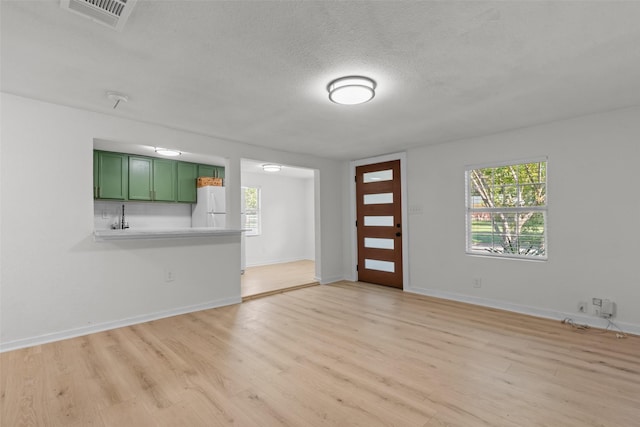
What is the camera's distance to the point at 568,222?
3518mm

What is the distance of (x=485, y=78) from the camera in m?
2.48

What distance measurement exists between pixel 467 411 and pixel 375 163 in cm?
422

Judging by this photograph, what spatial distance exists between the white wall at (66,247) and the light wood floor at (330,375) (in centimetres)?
26

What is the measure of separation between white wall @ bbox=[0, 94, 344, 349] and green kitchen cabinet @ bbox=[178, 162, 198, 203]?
2098 millimetres

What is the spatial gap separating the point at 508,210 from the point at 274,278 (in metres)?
4.10

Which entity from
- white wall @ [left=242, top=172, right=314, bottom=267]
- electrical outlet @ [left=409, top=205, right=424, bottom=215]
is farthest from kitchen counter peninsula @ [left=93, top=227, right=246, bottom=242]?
white wall @ [left=242, top=172, right=314, bottom=267]

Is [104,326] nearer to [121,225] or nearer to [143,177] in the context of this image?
[121,225]

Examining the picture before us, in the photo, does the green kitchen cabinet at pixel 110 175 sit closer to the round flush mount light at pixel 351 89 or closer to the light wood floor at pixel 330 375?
the light wood floor at pixel 330 375

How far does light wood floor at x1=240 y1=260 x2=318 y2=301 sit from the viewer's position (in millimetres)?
4934

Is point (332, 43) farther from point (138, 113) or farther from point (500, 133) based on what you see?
point (500, 133)

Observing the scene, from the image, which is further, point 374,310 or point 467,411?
point 374,310

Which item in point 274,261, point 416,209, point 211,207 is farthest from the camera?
point 274,261

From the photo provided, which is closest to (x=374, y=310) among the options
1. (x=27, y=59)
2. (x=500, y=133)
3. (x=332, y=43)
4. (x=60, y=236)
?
(x=500, y=133)

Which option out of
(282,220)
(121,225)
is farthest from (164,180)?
(282,220)
